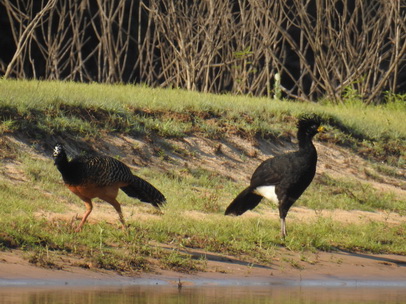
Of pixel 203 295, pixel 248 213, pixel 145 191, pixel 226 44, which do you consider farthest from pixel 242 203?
pixel 226 44

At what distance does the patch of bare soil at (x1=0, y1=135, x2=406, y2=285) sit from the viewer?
281 inches

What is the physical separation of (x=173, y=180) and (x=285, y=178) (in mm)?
2006

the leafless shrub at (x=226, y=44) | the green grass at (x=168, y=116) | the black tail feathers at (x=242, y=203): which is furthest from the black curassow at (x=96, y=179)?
the leafless shrub at (x=226, y=44)

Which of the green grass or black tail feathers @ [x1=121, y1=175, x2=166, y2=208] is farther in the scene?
the green grass

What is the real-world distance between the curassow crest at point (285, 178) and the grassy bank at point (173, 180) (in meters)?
0.20

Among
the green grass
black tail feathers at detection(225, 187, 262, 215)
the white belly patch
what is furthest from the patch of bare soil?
the white belly patch

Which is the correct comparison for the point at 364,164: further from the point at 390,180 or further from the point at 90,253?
the point at 90,253

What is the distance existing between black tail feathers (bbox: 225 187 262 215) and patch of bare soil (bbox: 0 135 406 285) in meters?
0.39

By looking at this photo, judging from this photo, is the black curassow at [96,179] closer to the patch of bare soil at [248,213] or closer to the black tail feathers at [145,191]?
the black tail feathers at [145,191]

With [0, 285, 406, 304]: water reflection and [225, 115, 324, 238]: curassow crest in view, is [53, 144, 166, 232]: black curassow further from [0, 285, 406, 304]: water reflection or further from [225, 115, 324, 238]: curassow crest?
[0, 285, 406, 304]: water reflection

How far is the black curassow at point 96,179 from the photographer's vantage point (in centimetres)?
785

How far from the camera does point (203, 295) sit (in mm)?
6734

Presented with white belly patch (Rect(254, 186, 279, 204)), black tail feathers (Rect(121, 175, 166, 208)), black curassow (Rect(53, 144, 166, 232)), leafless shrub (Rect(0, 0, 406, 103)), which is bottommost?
leafless shrub (Rect(0, 0, 406, 103))

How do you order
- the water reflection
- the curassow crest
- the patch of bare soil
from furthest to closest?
the curassow crest < the patch of bare soil < the water reflection
